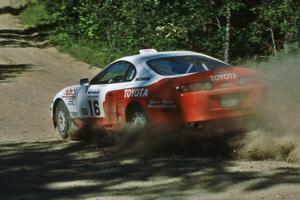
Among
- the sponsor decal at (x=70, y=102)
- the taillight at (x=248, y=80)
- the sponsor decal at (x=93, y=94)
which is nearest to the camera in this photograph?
the taillight at (x=248, y=80)

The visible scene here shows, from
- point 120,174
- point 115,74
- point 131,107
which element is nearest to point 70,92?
point 115,74

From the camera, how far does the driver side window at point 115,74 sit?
10531 millimetres

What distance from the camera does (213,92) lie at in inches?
370

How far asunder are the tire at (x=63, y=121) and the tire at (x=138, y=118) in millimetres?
2086

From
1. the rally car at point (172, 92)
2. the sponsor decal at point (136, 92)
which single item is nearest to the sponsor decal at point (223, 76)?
the rally car at point (172, 92)

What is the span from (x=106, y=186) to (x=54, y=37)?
73.0ft

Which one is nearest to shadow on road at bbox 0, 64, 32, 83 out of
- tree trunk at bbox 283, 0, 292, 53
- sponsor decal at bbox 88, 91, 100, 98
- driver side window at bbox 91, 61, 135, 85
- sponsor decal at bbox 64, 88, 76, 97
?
tree trunk at bbox 283, 0, 292, 53

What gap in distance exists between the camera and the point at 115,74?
10.8 metres

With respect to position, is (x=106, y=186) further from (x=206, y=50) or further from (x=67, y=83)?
(x=67, y=83)

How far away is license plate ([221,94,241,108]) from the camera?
9.45m

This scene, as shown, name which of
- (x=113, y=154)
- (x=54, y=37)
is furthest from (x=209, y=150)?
(x=54, y=37)

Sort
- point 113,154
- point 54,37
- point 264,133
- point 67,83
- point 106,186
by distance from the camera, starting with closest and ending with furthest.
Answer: point 106,186 < point 264,133 < point 113,154 < point 67,83 < point 54,37

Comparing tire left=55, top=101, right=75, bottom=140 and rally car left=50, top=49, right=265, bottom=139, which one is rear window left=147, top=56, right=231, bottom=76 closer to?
rally car left=50, top=49, right=265, bottom=139

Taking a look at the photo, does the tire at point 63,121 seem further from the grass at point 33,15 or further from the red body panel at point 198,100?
the grass at point 33,15
